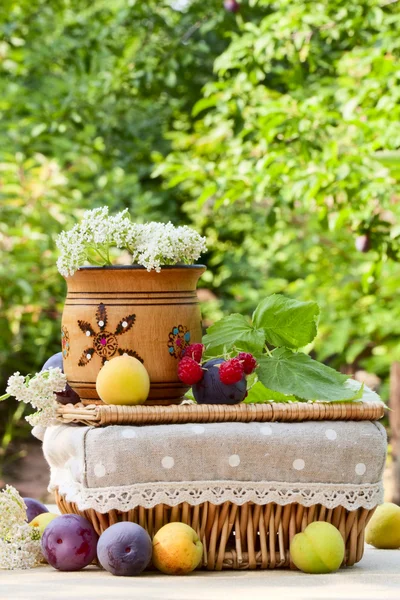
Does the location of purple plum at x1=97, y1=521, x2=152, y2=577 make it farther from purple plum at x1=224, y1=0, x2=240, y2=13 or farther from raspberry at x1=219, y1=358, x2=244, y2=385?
purple plum at x1=224, y1=0, x2=240, y2=13

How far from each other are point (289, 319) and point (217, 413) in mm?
271

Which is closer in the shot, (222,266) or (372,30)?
(372,30)

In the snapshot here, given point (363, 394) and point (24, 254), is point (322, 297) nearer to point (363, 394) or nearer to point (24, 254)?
point (24, 254)

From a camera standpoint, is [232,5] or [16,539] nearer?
[16,539]

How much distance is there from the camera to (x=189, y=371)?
1744mm

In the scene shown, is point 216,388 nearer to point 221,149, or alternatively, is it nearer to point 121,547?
point 121,547

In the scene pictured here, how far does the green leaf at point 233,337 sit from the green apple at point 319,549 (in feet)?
1.13

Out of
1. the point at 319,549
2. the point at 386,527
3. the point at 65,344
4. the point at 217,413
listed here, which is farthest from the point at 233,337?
the point at 386,527

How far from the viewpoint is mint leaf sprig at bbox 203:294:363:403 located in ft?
5.92

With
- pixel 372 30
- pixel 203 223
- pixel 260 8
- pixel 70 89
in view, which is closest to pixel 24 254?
pixel 70 89

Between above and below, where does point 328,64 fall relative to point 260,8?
below

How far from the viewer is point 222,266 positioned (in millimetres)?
5754

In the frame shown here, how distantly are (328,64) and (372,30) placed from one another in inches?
7.8

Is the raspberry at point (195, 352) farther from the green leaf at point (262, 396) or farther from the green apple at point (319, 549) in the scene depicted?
the green apple at point (319, 549)
